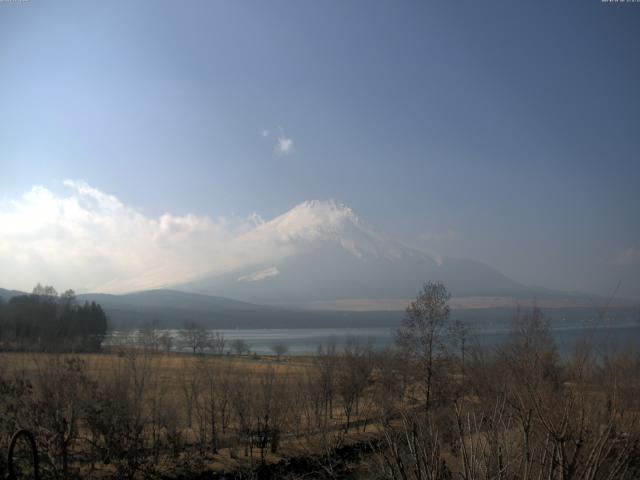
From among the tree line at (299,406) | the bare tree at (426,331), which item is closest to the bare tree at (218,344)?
the bare tree at (426,331)

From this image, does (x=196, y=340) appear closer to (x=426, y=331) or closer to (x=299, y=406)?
(x=426, y=331)

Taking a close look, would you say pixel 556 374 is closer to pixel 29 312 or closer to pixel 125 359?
pixel 125 359

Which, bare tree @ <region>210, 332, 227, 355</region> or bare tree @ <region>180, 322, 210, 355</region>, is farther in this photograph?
bare tree @ <region>180, 322, 210, 355</region>

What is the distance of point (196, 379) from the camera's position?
30844mm

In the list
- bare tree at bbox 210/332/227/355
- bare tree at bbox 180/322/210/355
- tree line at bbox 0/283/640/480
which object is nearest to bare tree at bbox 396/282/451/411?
tree line at bbox 0/283/640/480

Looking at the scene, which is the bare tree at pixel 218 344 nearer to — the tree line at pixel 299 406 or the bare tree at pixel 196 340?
the bare tree at pixel 196 340

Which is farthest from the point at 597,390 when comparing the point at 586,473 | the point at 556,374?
the point at 586,473

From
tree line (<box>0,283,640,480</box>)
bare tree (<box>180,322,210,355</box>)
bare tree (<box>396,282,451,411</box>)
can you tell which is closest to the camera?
tree line (<box>0,283,640,480</box>)

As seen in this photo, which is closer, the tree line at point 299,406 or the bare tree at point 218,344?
the tree line at point 299,406

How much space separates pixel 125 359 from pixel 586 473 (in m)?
23.5

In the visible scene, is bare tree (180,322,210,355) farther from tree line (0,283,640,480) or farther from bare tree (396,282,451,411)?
bare tree (396,282,451,411)

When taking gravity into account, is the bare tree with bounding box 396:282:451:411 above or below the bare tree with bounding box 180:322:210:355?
above

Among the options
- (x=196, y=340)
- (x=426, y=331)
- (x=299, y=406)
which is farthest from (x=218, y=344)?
(x=299, y=406)

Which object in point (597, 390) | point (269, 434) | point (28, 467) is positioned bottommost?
point (269, 434)
